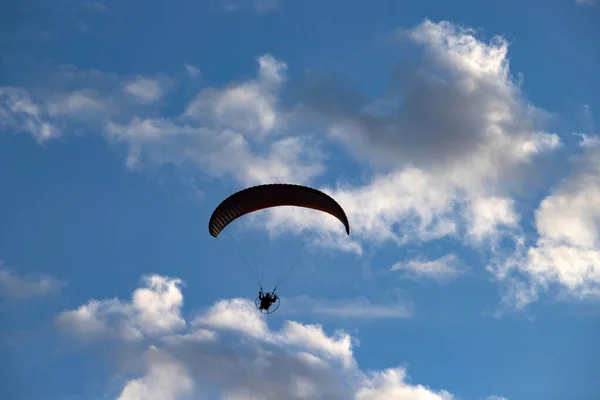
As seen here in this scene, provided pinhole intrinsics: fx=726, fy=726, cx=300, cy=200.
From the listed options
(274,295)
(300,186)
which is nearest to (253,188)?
(300,186)

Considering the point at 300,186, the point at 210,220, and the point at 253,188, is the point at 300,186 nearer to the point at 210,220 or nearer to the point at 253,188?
the point at 253,188

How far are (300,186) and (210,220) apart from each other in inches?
266

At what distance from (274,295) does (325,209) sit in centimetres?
721

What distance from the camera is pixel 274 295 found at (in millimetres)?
52094

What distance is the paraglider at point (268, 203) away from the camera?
164 ft

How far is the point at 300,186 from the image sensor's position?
50.1m

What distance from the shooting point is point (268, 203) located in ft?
169

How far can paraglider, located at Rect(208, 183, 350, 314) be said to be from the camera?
49938 millimetres

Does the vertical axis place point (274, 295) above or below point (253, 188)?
below

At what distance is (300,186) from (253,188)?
3244mm

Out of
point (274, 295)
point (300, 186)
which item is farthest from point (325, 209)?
point (274, 295)

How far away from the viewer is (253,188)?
49.8 meters

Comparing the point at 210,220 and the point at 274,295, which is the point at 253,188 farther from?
the point at 274,295

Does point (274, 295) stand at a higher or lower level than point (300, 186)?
lower
